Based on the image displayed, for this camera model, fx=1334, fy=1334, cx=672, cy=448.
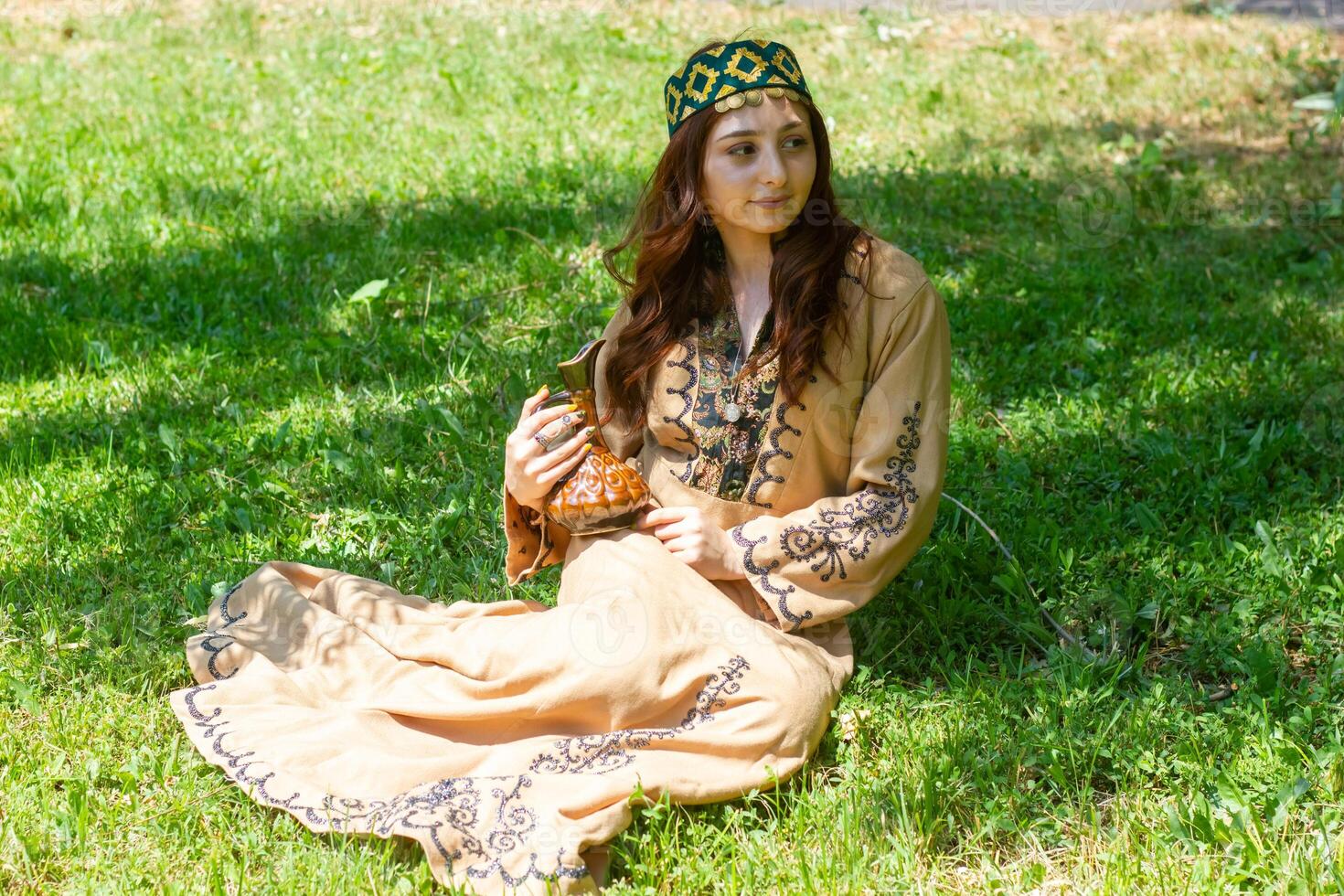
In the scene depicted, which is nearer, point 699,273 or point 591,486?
point 591,486

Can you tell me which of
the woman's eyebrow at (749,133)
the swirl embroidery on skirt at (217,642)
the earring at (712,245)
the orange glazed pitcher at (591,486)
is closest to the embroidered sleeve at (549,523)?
the orange glazed pitcher at (591,486)

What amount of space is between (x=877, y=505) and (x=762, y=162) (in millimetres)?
851

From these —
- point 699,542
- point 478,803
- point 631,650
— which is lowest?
point 478,803

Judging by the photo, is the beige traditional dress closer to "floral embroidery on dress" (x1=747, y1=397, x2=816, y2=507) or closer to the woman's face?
"floral embroidery on dress" (x1=747, y1=397, x2=816, y2=507)

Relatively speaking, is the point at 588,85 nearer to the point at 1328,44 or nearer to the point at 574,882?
the point at 1328,44

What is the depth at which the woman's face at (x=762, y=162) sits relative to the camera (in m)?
3.09

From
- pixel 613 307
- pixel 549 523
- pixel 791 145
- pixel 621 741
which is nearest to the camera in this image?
pixel 621 741

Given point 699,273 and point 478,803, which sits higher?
point 699,273

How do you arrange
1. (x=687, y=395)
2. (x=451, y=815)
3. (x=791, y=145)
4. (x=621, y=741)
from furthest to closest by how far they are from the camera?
1. (x=687, y=395)
2. (x=791, y=145)
3. (x=621, y=741)
4. (x=451, y=815)

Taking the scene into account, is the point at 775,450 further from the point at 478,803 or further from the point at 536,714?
the point at 478,803

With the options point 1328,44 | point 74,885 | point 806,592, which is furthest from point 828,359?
point 1328,44

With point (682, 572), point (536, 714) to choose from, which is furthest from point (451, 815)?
point (682, 572)

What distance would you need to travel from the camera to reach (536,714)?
10.2 feet

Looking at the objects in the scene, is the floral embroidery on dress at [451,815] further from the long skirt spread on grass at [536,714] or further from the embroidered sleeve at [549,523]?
the embroidered sleeve at [549,523]
